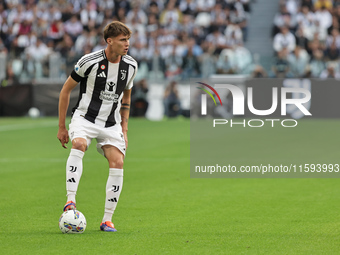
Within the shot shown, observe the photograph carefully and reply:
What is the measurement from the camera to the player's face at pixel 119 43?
6.26 m

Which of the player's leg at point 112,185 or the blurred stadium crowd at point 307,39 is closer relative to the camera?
the player's leg at point 112,185

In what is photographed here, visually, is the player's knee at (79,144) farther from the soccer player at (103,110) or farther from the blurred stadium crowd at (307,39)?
the blurred stadium crowd at (307,39)

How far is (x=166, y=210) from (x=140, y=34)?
19.3 m

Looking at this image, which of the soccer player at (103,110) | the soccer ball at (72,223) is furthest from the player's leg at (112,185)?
the soccer ball at (72,223)

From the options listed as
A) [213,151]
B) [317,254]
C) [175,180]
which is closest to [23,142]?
[213,151]

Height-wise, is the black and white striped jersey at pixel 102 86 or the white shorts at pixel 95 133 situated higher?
the black and white striped jersey at pixel 102 86

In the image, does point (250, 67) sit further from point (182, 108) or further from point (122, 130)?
point (122, 130)

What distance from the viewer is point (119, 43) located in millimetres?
6270

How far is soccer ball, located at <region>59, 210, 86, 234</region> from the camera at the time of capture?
6125 millimetres

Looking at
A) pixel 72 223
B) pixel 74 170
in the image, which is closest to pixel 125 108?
pixel 74 170

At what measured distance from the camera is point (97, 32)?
27.2m

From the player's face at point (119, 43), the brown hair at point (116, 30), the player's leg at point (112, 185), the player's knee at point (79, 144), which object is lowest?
the player's leg at point (112, 185)

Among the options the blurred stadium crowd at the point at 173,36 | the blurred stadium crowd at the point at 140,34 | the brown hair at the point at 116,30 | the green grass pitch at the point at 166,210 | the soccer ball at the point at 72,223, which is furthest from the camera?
the blurred stadium crowd at the point at 140,34

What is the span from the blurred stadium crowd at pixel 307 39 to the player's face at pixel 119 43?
58.6ft
